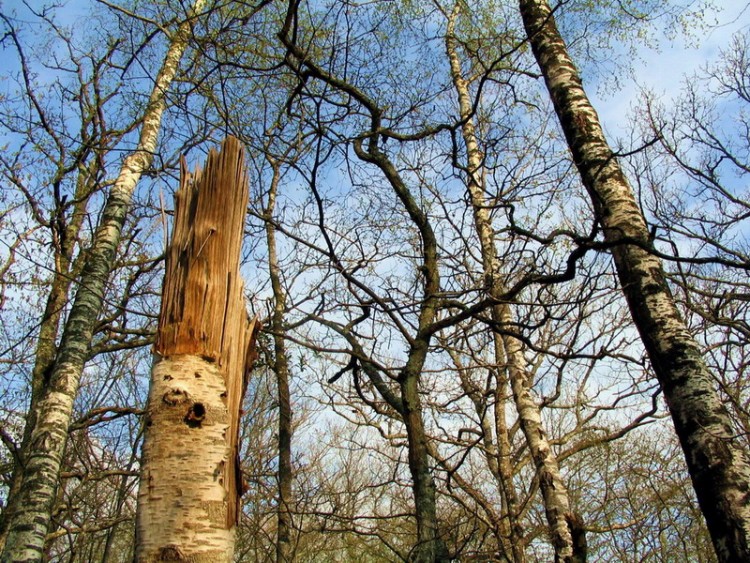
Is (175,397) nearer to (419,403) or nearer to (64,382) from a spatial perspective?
(419,403)

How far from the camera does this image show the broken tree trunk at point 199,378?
162 centimetres

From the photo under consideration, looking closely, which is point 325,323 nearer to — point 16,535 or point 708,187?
point 16,535

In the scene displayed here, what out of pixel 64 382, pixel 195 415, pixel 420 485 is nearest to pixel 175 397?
pixel 195 415

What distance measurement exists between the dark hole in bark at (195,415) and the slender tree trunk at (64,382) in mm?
2949

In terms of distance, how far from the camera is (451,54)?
8945 mm

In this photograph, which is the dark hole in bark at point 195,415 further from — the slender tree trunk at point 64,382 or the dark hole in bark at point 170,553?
the slender tree trunk at point 64,382

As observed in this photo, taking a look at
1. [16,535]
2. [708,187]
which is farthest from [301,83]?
[708,187]

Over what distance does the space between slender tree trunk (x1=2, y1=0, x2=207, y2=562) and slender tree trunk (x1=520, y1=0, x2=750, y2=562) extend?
3.10 metres

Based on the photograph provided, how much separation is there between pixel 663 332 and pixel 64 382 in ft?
16.6

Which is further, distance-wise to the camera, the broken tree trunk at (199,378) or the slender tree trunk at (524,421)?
the slender tree trunk at (524,421)

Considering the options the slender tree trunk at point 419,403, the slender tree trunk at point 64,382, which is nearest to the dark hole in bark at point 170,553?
the slender tree trunk at point 419,403

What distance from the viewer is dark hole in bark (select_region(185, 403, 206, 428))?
177 centimetres

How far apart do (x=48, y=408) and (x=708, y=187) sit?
10.9 m

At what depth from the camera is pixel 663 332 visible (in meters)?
3.53
